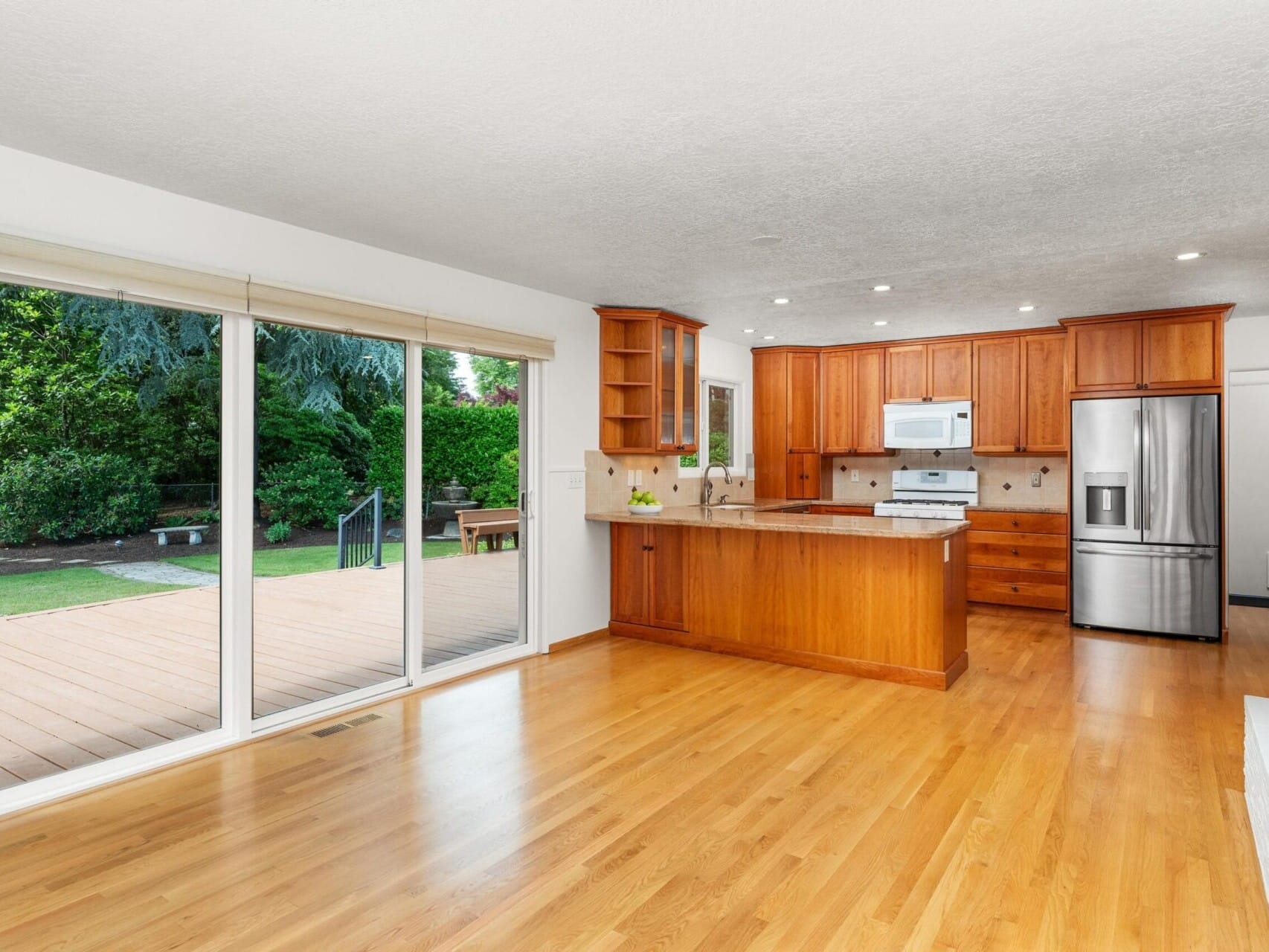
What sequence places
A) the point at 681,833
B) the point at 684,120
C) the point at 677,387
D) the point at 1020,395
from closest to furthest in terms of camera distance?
the point at 684,120
the point at 681,833
the point at 677,387
the point at 1020,395

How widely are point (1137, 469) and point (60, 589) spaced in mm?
6408

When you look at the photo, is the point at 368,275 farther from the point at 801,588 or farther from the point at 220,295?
the point at 801,588

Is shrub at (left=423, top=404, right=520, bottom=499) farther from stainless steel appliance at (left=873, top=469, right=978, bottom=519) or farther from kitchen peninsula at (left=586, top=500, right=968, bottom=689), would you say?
stainless steel appliance at (left=873, top=469, right=978, bottom=519)

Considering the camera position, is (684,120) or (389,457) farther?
(389,457)

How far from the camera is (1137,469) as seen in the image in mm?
5594

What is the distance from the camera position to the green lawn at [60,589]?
286 centimetres

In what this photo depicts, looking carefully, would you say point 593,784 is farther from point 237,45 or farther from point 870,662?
point 237,45

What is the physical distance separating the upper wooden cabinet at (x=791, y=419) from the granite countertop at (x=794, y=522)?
147 centimetres

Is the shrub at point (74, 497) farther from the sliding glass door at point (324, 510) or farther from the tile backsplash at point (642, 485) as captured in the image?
the tile backsplash at point (642, 485)

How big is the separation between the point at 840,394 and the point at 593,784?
5193 millimetres

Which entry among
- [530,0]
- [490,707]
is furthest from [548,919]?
[530,0]

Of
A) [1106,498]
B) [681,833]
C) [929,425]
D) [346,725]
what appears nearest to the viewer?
[681,833]

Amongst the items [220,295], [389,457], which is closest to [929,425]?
[389,457]

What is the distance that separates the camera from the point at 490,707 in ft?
13.1
